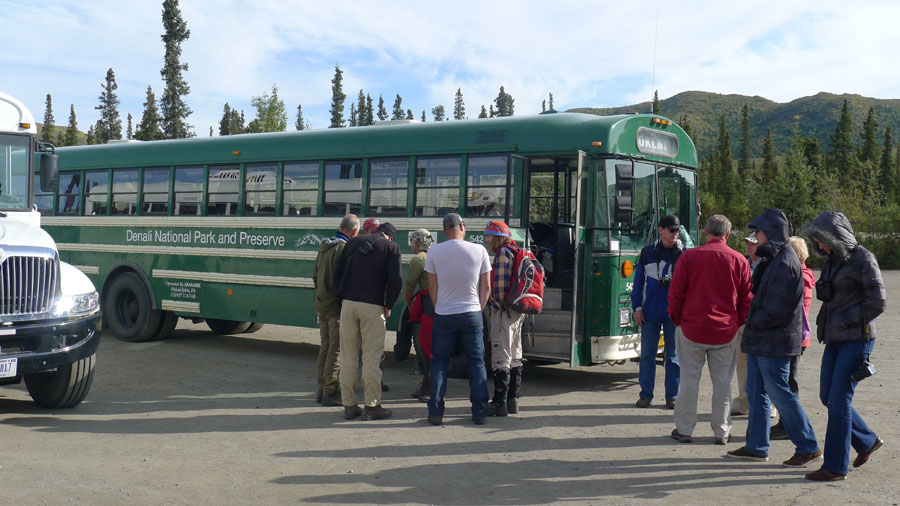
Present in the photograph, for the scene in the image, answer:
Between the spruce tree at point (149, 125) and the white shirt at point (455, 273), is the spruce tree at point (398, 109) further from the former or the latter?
the white shirt at point (455, 273)

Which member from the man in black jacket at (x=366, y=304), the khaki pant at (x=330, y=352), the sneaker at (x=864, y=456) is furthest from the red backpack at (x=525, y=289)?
the sneaker at (x=864, y=456)

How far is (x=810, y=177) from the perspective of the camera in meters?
51.9

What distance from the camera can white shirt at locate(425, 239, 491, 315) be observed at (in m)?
7.80

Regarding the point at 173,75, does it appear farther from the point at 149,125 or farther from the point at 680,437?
the point at 680,437

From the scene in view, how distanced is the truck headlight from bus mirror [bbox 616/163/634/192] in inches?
225

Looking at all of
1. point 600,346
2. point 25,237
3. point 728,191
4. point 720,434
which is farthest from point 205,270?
point 728,191

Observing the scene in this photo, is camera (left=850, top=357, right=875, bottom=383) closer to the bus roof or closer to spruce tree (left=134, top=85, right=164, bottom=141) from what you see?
the bus roof

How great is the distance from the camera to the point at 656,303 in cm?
866

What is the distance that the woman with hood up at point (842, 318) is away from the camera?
19.4 ft

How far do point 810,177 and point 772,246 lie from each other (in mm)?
49745

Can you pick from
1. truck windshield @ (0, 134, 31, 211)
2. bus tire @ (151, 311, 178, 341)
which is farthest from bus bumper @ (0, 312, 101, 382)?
bus tire @ (151, 311, 178, 341)

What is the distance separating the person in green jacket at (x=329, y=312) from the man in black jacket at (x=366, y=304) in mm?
477

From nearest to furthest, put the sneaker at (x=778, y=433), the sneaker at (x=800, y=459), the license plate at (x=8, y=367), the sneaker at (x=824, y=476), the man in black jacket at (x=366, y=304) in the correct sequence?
the sneaker at (x=824, y=476) < the sneaker at (x=800, y=459) < the license plate at (x=8, y=367) < the sneaker at (x=778, y=433) < the man in black jacket at (x=366, y=304)

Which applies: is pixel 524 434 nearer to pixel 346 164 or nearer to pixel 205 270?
pixel 346 164
